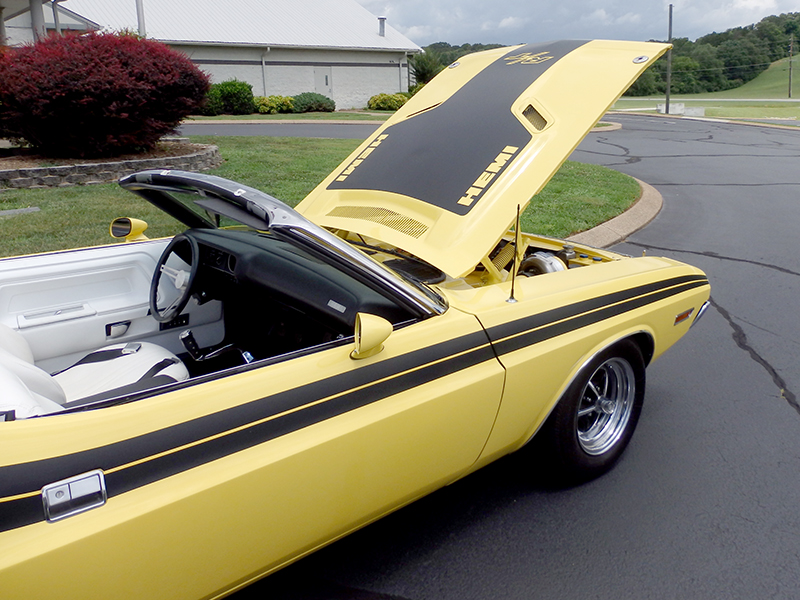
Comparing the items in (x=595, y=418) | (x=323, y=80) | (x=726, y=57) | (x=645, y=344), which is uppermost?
(x=726, y=57)

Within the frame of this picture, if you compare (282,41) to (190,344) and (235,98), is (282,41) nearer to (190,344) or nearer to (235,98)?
(235,98)

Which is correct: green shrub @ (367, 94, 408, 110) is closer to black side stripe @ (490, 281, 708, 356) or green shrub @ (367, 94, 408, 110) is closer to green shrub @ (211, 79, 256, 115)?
green shrub @ (211, 79, 256, 115)

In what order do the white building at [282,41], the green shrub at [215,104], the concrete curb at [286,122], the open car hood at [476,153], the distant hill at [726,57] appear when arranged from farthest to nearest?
the distant hill at [726,57], the white building at [282,41], the green shrub at [215,104], the concrete curb at [286,122], the open car hood at [476,153]

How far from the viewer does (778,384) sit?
3.97 metres

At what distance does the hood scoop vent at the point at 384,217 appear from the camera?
9.02 ft

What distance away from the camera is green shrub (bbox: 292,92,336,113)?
26.9m

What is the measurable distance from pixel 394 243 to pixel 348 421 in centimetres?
93

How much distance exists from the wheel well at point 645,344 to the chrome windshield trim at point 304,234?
117cm

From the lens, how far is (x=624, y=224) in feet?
26.0

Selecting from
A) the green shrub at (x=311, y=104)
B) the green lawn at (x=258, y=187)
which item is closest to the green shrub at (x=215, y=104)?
the green shrub at (x=311, y=104)

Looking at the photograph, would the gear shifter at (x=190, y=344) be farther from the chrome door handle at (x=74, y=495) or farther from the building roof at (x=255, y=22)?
the building roof at (x=255, y=22)

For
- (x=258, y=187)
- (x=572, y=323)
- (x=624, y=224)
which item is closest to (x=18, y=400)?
(x=572, y=323)

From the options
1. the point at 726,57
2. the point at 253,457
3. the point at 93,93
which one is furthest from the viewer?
the point at 726,57

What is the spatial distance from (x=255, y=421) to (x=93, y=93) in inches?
379
